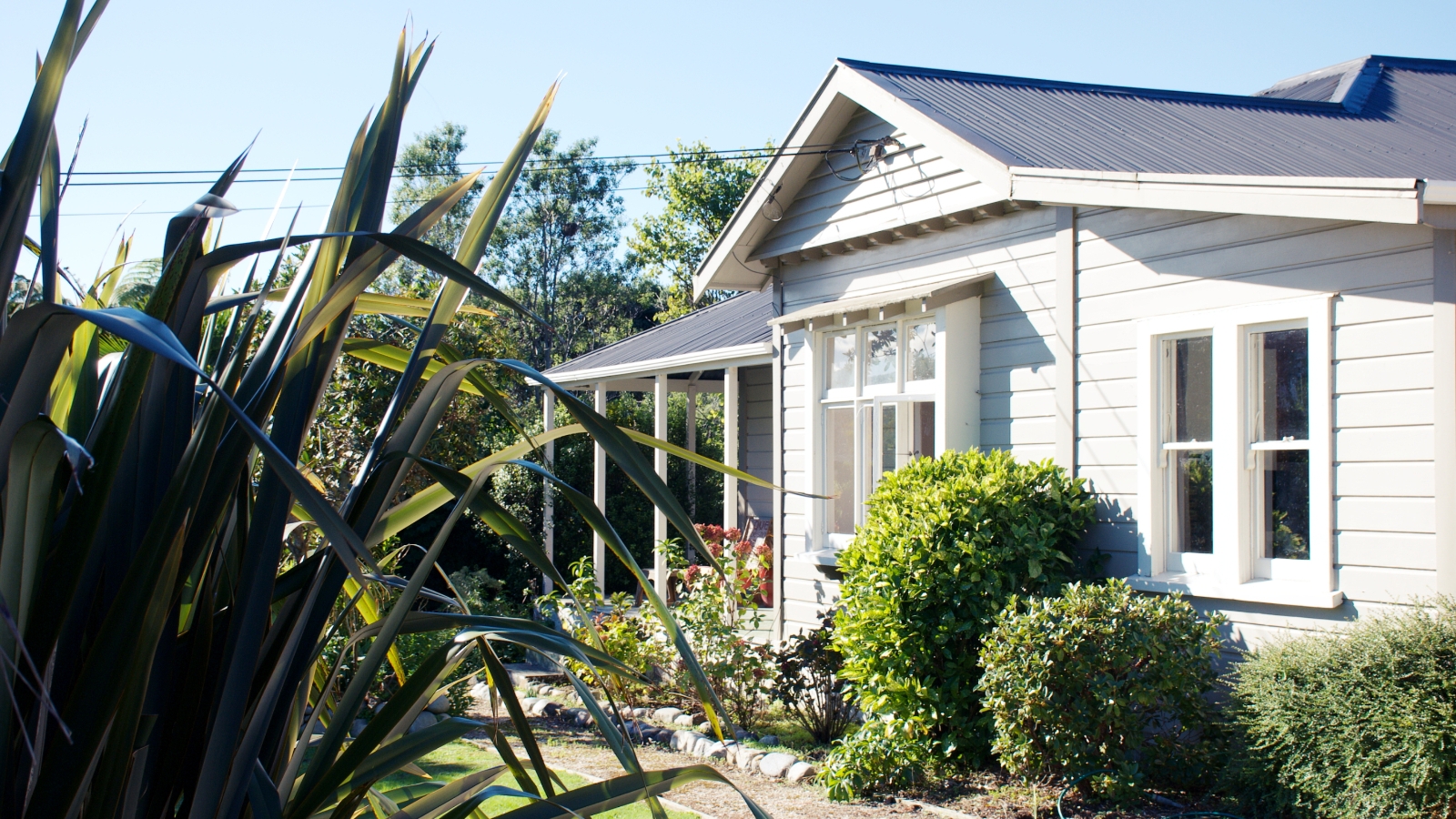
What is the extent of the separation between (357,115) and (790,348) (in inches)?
285

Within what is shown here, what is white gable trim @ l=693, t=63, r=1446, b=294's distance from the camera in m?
4.81

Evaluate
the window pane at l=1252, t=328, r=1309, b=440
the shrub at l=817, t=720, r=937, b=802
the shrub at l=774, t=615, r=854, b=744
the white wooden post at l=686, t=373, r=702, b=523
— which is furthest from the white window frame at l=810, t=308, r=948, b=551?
the white wooden post at l=686, t=373, r=702, b=523

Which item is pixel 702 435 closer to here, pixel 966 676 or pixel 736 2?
pixel 736 2

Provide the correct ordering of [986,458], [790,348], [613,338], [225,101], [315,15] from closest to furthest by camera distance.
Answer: [315,15] → [225,101] → [986,458] → [790,348] → [613,338]

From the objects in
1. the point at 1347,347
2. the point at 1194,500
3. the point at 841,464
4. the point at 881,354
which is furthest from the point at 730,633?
the point at 1347,347

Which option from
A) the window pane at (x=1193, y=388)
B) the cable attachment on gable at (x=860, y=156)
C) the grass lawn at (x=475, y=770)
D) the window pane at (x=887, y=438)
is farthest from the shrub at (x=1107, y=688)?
the cable attachment on gable at (x=860, y=156)

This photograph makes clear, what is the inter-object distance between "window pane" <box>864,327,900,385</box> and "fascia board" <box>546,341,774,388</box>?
1753 mm

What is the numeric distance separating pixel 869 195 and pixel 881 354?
1279 mm

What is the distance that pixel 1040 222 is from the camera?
6.79 m

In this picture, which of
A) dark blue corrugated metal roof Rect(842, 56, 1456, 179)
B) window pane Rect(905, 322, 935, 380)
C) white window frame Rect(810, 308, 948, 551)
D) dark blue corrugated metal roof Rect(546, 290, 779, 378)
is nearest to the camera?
dark blue corrugated metal roof Rect(842, 56, 1456, 179)

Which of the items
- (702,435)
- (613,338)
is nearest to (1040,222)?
(702,435)

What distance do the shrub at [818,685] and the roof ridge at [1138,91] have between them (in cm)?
464

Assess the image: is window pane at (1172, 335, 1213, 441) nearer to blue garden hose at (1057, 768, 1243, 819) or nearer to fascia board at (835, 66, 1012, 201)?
fascia board at (835, 66, 1012, 201)

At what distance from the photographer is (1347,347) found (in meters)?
5.11
